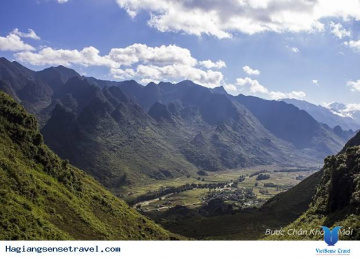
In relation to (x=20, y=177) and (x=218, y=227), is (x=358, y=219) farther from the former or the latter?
(x=218, y=227)

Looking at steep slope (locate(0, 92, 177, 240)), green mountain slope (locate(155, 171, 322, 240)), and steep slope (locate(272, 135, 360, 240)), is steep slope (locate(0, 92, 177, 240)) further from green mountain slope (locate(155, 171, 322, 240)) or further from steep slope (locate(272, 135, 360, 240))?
steep slope (locate(272, 135, 360, 240))

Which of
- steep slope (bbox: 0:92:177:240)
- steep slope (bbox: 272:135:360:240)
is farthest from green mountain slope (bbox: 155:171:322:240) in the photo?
steep slope (bbox: 272:135:360:240)

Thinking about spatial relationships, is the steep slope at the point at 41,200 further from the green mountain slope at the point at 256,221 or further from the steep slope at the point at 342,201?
the steep slope at the point at 342,201

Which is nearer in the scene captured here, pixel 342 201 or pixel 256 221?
pixel 342 201
